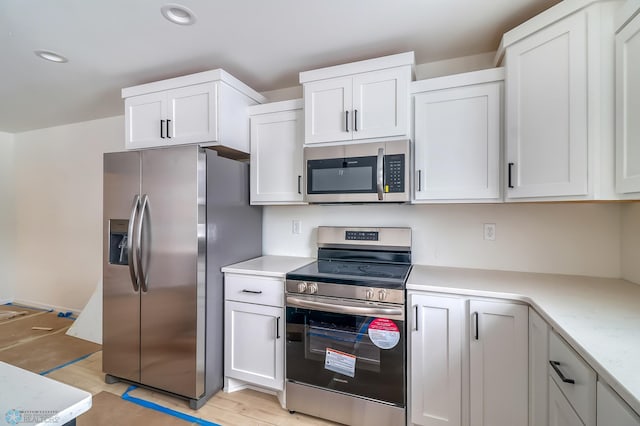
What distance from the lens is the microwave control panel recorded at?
72.4 inches

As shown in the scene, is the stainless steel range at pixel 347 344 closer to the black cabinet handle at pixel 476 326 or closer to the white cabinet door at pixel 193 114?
the black cabinet handle at pixel 476 326

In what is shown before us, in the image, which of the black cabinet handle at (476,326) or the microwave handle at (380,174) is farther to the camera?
the microwave handle at (380,174)

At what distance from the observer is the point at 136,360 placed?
82.0 inches

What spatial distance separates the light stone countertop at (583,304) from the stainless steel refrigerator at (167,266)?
1.38 meters

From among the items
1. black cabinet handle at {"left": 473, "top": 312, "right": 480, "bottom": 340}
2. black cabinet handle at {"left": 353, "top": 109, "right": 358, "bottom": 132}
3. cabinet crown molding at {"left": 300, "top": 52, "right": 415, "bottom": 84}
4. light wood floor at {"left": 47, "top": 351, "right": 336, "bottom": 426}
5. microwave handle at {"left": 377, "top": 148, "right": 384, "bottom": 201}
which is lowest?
light wood floor at {"left": 47, "top": 351, "right": 336, "bottom": 426}

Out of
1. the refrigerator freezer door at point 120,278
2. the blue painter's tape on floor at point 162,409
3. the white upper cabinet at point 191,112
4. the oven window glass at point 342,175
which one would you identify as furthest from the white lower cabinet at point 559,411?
the refrigerator freezer door at point 120,278

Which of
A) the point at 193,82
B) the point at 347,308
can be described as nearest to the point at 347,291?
the point at 347,308

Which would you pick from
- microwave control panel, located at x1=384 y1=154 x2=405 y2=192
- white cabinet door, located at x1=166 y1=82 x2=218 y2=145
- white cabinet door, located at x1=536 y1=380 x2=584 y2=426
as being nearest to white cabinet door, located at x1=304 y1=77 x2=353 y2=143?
microwave control panel, located at x1=384 y1=154 x2=405 y2=192

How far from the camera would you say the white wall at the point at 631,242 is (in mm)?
1571

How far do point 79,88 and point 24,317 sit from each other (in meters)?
3.00

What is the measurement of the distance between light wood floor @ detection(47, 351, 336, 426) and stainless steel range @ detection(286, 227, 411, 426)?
0.09 m

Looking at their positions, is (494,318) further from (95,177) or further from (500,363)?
(95,177)

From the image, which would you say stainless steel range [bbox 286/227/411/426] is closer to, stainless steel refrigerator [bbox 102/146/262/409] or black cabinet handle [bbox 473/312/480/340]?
black cabinet handle [bbox 473/312/480/340]

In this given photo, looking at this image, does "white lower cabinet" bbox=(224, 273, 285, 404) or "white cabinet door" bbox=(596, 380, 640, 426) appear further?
"white lower cabinet" bbox=(224, 273, 285, 404)
